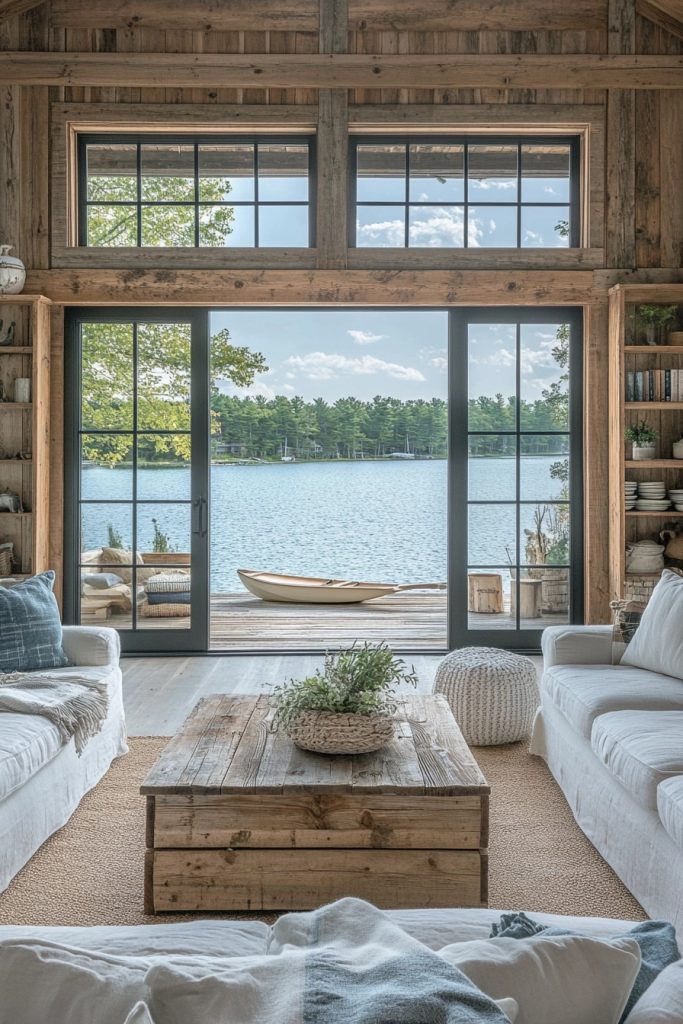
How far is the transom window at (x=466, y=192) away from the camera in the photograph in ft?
19.6

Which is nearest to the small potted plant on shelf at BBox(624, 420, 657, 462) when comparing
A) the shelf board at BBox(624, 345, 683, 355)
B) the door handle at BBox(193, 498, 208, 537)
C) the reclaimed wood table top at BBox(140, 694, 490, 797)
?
the shelf board at BBox(624, 345, 683, 355)

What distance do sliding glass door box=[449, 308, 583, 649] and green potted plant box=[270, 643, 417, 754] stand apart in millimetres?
3278

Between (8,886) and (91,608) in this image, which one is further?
(91,608)

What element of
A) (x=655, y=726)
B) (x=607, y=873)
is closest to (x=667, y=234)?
(x=655, y=726)

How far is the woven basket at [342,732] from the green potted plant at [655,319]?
13.2 ft

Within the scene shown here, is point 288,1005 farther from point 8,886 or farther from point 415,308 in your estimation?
point 415,308

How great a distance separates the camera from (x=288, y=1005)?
0.78 meters

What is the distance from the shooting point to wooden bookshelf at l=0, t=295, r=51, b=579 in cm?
569

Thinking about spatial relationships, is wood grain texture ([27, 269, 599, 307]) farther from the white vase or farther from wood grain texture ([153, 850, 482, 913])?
wood grain texture ([153, 850, 482, 913])

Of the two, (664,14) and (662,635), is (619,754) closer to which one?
(662,635)

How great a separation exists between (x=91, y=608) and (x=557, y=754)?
3.59 m

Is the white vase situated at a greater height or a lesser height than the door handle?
greater

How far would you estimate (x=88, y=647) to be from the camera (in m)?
3.77

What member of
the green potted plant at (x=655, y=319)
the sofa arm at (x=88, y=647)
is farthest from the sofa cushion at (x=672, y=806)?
the green potted plant at (x=655, y=319)
